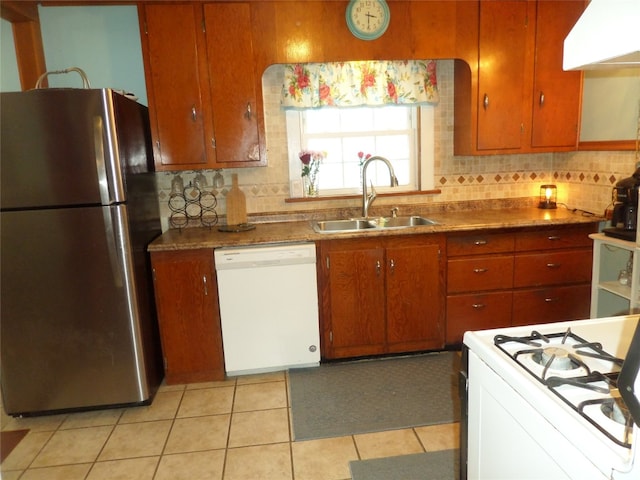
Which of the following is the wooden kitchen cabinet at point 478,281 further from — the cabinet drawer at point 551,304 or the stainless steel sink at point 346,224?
the stainless steel sink at point 346,224

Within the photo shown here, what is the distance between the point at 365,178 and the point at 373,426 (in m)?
1.64

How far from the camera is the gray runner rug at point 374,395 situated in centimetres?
230

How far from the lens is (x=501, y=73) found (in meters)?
3.05

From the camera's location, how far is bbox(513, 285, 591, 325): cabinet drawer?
301 centimetres

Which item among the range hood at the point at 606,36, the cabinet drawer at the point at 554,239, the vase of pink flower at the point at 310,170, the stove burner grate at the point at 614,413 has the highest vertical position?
the range hood at the point at 606,36

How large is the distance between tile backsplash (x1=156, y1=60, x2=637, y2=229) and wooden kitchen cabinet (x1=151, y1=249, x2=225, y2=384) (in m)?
0.67

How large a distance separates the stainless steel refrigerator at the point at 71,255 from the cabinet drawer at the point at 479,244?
1949 millimetres

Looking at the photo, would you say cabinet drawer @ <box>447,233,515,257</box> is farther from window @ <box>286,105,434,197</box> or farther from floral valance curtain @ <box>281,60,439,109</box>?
floral valance curtain @ <box>281,60,439,109</box>

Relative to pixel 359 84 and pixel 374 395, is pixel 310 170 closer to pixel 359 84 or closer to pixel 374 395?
pixel 359 84

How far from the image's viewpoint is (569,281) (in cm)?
303

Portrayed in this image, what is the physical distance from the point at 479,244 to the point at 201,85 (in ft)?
6.79

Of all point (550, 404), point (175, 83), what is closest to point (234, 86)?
point (175, 83)

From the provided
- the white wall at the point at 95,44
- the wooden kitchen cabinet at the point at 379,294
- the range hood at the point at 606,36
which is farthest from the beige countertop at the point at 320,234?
the range hood at the point at 606,36

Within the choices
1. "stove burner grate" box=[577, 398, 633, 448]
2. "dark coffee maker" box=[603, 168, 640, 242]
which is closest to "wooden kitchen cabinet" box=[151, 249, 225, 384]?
"stove burner grate" box=[577, 398, 633, 448]
